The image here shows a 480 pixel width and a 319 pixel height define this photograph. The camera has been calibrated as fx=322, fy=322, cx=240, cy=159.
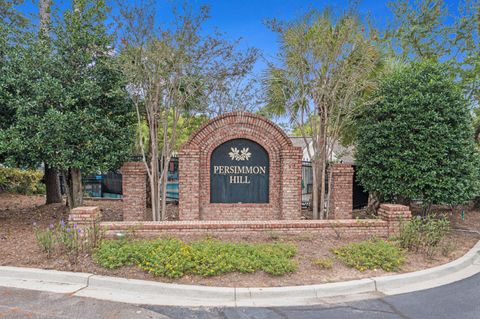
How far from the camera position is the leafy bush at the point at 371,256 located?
536 cm

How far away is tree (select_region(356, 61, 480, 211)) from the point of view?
752cm

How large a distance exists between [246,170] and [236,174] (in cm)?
28

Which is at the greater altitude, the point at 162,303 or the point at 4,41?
the point at 4,41

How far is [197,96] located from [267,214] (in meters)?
3.84

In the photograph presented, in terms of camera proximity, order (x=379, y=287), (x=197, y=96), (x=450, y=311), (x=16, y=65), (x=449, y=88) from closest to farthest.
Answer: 1. (x=450, y=311)
2. (x=379, y=287)
3. (x=16, y=65)
4. (x=449, y=88)
5. (x=197, y=96)

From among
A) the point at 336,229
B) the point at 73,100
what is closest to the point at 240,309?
the point at 336,229

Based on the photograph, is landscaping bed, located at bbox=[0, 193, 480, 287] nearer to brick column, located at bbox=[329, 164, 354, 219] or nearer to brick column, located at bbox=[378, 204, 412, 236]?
brick column, located at bbox=[378, 204, 412, 236]

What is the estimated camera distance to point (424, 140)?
7.59 meters

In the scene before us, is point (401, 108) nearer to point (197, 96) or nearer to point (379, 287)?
point (379, 287)

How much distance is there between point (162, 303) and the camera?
14.1ft

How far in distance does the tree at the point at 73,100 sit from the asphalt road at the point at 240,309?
136 inches

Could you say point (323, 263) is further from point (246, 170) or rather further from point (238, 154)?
point (238, 154)

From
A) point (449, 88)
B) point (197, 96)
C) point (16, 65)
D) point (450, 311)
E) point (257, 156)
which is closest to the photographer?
point (450, 311)

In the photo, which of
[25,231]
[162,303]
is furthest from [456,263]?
[25,231]
